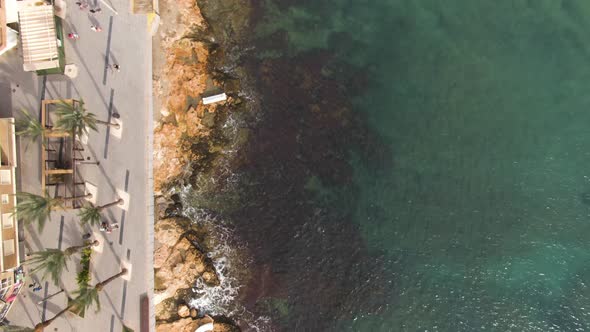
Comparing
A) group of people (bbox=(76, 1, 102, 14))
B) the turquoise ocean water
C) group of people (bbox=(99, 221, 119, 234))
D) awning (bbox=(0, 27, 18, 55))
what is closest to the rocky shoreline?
group of people (bbox=(99, 221, 119, 234))

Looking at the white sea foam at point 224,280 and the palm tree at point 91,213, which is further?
the white sea foam at point 224,280

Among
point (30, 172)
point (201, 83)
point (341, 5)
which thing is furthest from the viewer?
point (341, 5)

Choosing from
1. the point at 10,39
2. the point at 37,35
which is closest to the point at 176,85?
the point at 37,35

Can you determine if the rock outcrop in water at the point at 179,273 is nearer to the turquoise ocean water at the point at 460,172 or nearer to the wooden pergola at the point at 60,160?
the wooden pergola at the point at 60,160

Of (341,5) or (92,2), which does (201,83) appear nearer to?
(92,2)

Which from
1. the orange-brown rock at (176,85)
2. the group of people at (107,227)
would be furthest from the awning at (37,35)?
the group of people at (107,227)

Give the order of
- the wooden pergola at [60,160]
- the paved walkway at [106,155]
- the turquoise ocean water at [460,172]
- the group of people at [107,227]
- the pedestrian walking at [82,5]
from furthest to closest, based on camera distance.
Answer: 1. the turquoise ocean water at [460,172]
2. the pedestrian walking at [82,5]
3. the group of people at [107,227]
4. the paved walkway at [106,155]
5. the wooden pergola at [60,160]

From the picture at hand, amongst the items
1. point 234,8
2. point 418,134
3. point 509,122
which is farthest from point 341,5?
point 509,122
